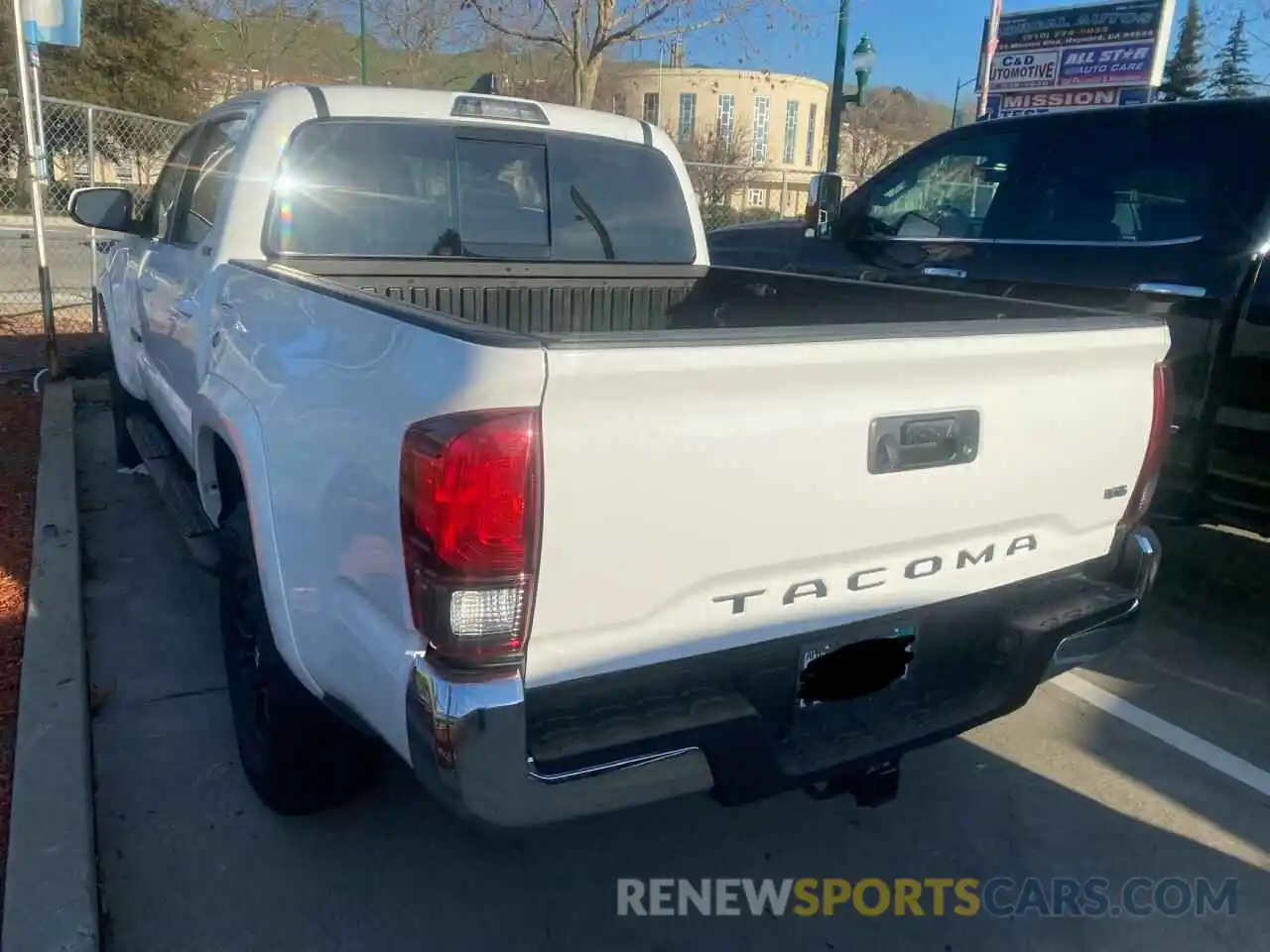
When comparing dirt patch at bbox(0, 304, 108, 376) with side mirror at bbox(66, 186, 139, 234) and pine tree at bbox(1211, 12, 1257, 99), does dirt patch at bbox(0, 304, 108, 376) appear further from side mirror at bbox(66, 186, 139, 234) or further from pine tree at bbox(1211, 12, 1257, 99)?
pine tree at bbox(1211, 12, 1257, 99)

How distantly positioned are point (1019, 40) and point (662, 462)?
25840 millimetres

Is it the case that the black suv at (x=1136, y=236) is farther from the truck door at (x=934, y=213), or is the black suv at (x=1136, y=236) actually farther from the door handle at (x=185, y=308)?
the door handle at (x=185, y=308)

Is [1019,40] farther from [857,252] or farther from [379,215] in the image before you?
[379,215]

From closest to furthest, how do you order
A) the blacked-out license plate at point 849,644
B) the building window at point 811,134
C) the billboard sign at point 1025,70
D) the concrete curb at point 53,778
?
1. the blacked-out license plate at point 849,644
2. the concrete curb at point 53,778
3. the billboard sign at point 1025,70
4. the building window at point 811,134

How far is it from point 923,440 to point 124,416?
4858 millimetres

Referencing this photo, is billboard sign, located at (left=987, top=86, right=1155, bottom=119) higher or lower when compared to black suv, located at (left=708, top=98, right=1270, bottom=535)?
higher

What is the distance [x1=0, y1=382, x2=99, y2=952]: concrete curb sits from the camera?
2.47 m

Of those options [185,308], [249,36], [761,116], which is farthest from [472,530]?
[761,116]

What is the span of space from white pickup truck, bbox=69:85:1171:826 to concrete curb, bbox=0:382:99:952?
0.48 metres

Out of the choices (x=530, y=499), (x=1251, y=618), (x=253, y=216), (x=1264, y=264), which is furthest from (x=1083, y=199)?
(x=530, y=499)

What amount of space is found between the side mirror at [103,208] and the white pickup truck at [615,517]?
1331 mm

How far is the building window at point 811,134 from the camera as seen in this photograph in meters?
61.7

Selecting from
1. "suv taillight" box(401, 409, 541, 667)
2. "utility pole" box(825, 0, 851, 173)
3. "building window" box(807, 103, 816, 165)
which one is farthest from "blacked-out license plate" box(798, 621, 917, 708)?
"building window" box(807, 103, 816, 165)

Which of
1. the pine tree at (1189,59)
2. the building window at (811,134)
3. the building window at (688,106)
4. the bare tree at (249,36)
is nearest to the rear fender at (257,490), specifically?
the bare tree at (249,36)
